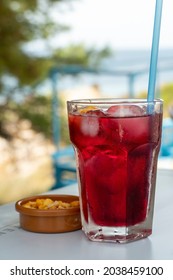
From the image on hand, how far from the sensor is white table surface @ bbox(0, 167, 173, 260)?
2.03 ft

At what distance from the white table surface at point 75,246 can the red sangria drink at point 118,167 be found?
2 cm

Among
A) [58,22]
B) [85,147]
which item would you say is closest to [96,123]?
[85,147]

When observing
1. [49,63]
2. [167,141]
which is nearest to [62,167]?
[167,141]

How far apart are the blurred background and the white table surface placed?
13.2ft

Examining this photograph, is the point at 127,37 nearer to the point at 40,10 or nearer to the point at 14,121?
the point at 40,10

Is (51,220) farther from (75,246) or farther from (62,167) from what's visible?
(62,167)

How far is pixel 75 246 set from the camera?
2.14ft

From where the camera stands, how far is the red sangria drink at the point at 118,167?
663 mm

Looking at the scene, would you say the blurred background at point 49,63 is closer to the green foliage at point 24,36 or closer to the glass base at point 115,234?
the green foliage at point 24,36

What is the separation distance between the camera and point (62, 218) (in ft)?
2.28

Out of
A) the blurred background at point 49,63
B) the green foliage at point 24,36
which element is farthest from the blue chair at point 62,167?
the green foliage at point 24,36

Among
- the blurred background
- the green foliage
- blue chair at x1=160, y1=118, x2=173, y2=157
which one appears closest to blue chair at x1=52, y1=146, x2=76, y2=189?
blue chair at x1=160, y1=118, x2=173, y2=157

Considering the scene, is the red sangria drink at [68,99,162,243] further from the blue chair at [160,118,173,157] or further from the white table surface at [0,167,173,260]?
the blue chair at [160,118,173,157]

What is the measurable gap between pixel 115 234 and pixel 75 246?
0.15 feet
